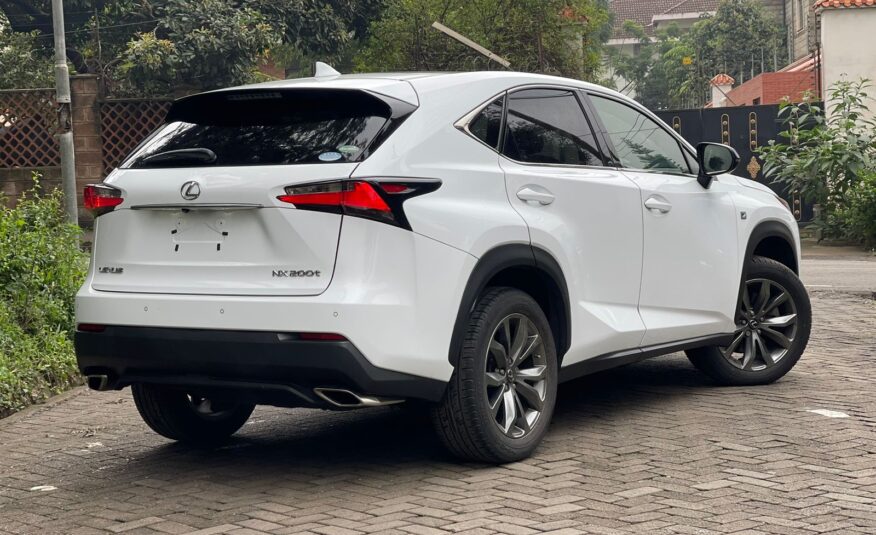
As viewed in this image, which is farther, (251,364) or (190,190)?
(190,190)

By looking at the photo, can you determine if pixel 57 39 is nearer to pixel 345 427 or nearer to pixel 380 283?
pixel 345 427

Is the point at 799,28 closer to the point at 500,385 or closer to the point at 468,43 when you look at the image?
the point at 468,43

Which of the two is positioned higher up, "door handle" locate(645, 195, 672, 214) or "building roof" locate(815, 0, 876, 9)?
"building roof" locate(815, 0, 876, 9)

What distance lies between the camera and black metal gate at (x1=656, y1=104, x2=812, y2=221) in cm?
2589

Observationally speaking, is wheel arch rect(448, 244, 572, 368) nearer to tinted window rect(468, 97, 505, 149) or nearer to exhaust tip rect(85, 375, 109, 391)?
tinted window rect(468, 97, 505, 149)

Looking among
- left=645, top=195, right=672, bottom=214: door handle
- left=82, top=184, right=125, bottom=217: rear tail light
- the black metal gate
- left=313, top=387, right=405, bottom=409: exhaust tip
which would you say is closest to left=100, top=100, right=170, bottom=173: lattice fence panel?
the black metal gate

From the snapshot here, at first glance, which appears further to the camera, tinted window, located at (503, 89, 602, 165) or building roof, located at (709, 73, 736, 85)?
building roof, located at (709, 73, 736, 85)

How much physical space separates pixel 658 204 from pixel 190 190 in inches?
103

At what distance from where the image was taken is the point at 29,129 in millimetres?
20469

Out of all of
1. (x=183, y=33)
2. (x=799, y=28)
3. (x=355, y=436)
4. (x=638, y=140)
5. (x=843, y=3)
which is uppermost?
(x=799, y=28)

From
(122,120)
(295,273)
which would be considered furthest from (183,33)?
(295,273)

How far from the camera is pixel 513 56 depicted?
33.4 meters

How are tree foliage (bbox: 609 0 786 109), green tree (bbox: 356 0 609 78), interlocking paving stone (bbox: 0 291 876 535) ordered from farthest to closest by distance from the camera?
tree foliage (bbox: 609 0 786 109), green tree (bbox: 356 0 609 78), interlocking paving stone (bbox: 0 291 876 535)

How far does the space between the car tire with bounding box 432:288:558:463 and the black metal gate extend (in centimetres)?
2059
